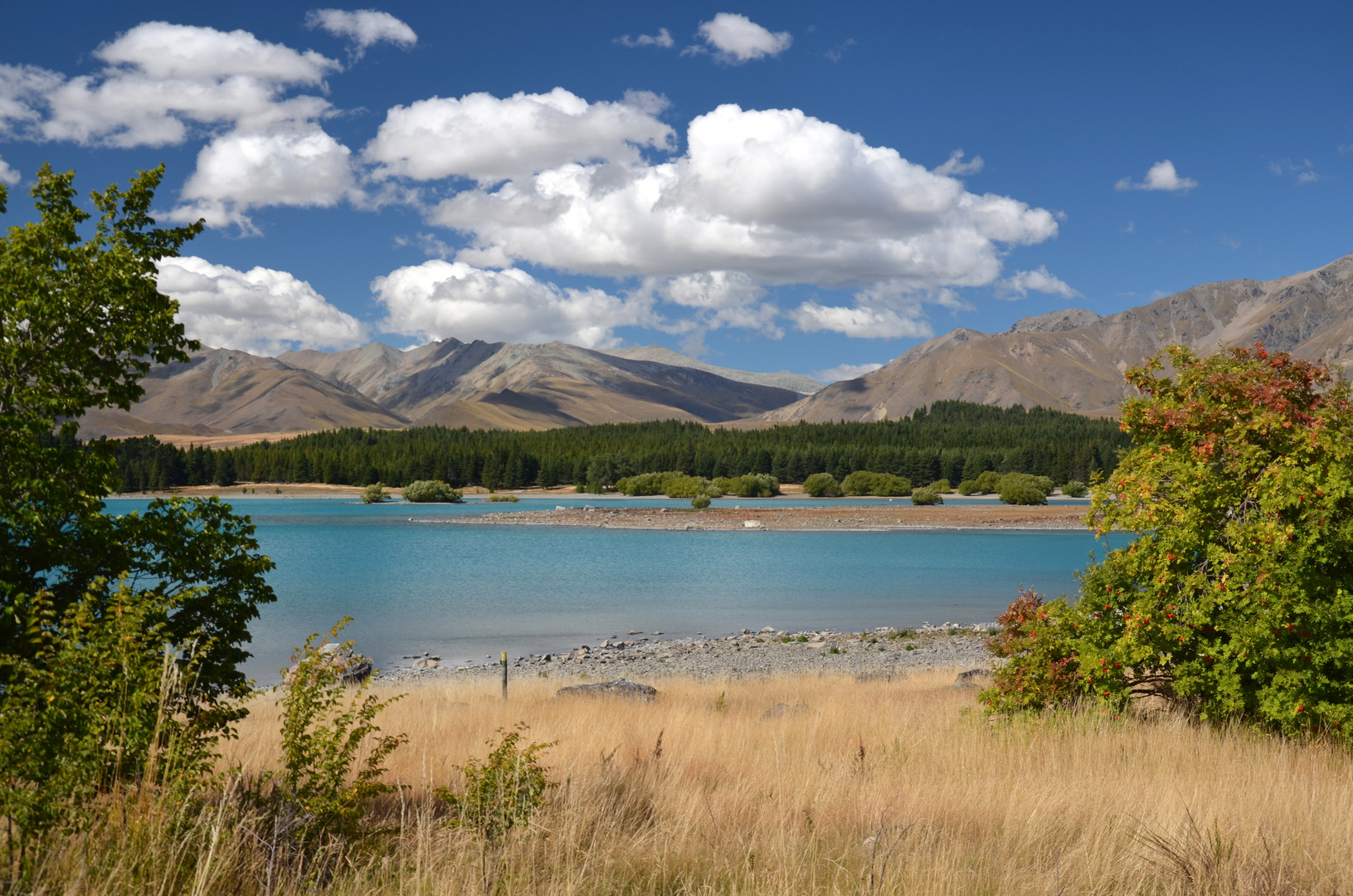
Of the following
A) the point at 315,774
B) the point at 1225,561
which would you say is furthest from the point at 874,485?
the point at 315,774

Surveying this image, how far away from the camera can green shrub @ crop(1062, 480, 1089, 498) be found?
12912cm

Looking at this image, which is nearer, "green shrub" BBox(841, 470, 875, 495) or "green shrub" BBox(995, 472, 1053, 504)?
"green shrub" BBox(995, 472, 1053, 504)

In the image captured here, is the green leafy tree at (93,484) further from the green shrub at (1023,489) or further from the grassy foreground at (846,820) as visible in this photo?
the green shrub at (1023,489)

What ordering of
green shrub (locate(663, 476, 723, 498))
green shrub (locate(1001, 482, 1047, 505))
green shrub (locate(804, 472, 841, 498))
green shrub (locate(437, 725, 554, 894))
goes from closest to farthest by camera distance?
green shrub (locate(437, 725, 554, 894))
green shrub (locate(1001, 482, 1047, 505))
green shrub (locate(663, 476, 723, 498))
green shrub (locate(804, 472, 841, 498))

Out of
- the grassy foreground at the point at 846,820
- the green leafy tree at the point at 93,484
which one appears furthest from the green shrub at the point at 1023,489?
the green leafy tree at the point at 93,484

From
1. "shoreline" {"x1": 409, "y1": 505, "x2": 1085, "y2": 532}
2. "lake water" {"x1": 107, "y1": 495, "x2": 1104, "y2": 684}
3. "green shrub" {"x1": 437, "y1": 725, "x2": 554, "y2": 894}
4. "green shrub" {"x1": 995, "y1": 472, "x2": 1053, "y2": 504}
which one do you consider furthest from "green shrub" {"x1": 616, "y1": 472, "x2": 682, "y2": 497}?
"green shrub" {"x1": 437, "y1": 725, "x2": 554, "y2": 894}

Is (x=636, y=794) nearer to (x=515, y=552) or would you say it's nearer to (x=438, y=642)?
(x=438, y=642)

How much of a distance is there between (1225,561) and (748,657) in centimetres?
1641

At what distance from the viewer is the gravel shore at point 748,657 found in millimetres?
20344

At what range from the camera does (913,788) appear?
6.80 m

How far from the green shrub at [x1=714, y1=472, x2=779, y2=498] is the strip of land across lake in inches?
1475

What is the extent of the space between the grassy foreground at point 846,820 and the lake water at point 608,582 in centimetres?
1617

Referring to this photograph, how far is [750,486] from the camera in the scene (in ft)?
429

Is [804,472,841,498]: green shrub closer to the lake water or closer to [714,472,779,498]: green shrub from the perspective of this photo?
[714,472,779,498]: green shrub
